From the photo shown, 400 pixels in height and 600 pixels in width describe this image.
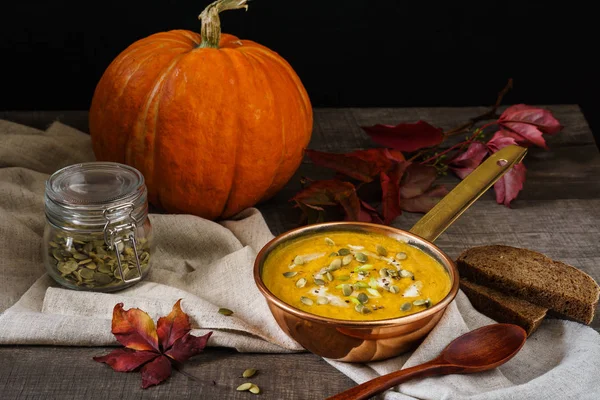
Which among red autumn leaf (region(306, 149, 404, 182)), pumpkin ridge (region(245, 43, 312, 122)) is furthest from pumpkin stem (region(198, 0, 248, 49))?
red autumn leaf (region(306, 149, 404, 182))

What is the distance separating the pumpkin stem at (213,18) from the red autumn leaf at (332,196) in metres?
0.41

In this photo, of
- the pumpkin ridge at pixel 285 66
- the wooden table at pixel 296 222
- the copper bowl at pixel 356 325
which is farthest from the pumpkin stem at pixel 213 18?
the copper bowl at pixel 356 325

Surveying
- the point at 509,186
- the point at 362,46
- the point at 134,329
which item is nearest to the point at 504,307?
the point at 509,186

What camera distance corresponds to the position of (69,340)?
1653mm

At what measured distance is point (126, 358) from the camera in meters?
1.60

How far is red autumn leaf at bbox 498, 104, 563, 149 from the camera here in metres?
2.47

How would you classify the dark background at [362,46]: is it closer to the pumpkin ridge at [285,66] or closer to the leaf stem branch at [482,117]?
the leaf stem branch at [482,117]

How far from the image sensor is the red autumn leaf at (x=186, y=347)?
1.62 meters

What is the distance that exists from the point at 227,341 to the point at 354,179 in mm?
801

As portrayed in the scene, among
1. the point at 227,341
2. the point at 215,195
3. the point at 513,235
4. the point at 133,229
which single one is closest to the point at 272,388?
the point at 227,341

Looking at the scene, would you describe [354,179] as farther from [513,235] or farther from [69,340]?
[69,340]

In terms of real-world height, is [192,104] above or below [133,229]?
above

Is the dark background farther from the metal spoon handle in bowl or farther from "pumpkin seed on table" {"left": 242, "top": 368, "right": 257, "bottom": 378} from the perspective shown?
"pumpkin seed on table" {"left": 242, "top": 368, "right": 257, "bottom": 378}

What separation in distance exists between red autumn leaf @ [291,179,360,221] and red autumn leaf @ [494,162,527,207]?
43cm
